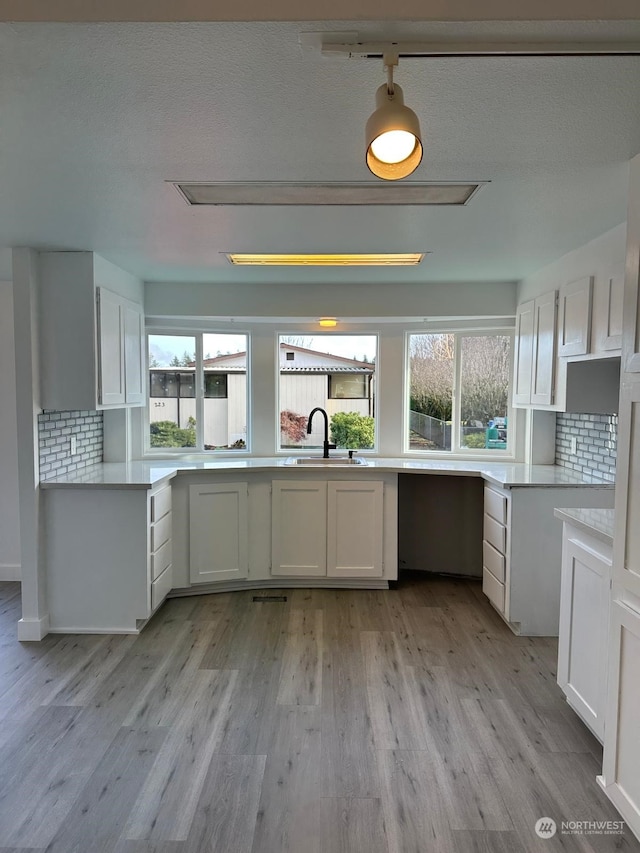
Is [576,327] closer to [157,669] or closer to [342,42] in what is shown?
[342,42]

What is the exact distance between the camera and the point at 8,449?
393 cm

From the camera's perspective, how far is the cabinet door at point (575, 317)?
2783 millimetres

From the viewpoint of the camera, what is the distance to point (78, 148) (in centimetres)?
175

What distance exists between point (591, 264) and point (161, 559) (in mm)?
3098

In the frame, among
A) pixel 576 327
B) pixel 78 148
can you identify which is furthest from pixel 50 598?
pixel 576 327

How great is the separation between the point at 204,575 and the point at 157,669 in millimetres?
995

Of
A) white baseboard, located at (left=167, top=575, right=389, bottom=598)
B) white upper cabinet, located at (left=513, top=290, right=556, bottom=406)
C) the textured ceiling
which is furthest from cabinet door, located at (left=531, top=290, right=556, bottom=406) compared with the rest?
white baseboard, located at (left=167, top=575, right=389, bottom=598)

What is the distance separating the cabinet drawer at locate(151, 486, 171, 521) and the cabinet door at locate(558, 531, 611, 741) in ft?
7.60

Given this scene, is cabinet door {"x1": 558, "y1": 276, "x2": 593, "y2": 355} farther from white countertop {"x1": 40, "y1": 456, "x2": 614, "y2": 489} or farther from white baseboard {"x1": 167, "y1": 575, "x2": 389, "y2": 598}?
white baseboard {"x1": 167, "y1": 575, "x2": 389, "y2": 598}

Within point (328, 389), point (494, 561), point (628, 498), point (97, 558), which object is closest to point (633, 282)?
point (628, 498)

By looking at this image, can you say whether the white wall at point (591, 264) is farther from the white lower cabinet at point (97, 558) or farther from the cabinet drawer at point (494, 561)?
the white lower cabinet at point (97, 558)

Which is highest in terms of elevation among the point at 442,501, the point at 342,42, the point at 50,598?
the point at 342,42

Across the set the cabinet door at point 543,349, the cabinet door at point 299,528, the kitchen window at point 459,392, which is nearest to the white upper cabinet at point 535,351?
the cabinet door at point 543,349

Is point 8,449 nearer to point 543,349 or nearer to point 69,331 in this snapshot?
point 69,331
